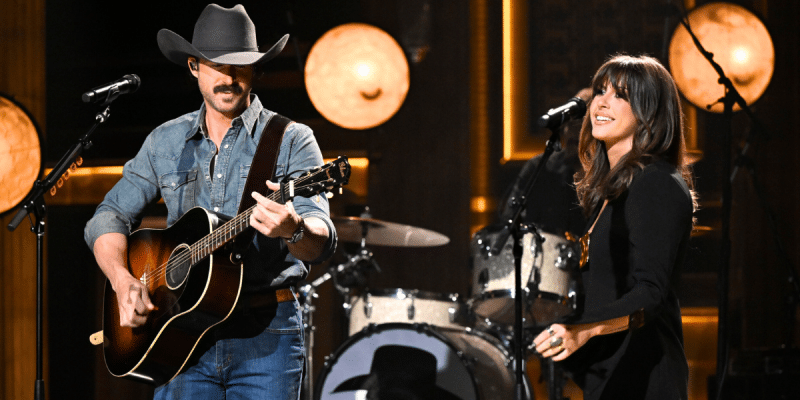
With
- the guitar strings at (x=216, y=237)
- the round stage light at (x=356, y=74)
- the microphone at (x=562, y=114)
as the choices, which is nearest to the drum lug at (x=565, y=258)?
the microphone at (x=562, y=114)

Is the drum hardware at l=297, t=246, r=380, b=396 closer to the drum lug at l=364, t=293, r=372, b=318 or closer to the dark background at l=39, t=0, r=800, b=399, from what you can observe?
the drum lug at l=364, t=293, r=372, b=318

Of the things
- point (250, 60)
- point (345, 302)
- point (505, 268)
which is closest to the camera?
point (250, 60)

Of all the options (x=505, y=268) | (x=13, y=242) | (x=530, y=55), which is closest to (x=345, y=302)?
(x=505, y=268)

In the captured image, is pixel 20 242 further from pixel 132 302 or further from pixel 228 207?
pixel 228 207

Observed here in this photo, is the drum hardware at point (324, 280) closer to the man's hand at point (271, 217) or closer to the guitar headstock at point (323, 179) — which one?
the guitar headstock at point (323, 179)

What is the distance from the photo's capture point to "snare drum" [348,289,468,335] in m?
4.04

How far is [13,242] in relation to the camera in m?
5.10

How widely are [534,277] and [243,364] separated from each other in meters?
2.01

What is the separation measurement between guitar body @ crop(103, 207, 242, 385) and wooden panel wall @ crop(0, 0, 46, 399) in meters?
3.13

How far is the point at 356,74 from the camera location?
16.0 feet

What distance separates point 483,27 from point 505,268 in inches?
74.5

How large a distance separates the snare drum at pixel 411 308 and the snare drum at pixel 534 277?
0.58ft

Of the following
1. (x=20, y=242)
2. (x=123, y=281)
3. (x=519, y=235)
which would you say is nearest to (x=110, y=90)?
(x=123, y=281)

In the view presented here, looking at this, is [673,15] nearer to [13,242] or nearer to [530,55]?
[530,55]
